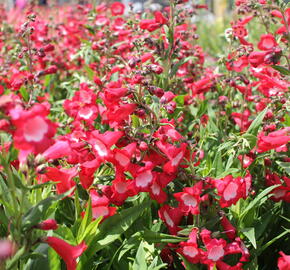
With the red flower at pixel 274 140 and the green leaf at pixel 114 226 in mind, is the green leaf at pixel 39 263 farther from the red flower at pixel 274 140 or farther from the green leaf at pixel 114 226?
the red flower at pixel 274 140

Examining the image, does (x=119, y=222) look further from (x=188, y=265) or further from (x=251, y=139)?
(x=251, y=139)

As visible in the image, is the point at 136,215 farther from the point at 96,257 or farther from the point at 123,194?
the point at 96,257

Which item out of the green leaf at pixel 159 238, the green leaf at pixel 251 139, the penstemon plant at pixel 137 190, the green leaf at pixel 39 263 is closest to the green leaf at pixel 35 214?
the penstemon plant at pixel 137 190

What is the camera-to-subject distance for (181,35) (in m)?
3.62

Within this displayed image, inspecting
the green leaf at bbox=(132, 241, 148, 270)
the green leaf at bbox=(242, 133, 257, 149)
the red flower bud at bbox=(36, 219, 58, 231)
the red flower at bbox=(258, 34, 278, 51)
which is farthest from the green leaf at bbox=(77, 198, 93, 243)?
the red flower at bbox=(258, 34, 278, 51)

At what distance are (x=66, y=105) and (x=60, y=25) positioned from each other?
8.18 feet

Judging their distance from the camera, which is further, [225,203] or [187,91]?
[187,91]

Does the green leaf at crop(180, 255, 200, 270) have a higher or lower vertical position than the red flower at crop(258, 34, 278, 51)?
lower

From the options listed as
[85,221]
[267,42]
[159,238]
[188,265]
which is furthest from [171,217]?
[267,42]

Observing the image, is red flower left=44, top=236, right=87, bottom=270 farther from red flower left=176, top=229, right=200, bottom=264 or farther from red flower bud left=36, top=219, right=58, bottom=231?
red flower left=176, top=229, right=200, bottom=264

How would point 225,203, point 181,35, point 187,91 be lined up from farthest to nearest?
point 187,91 < point 181,35 < point 225,203

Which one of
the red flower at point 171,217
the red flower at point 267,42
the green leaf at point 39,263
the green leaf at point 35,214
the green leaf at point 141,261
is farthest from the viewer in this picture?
the red flower at point 267,42

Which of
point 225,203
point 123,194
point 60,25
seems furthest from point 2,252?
point 60,25

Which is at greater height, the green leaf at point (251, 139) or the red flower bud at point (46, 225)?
the red flower bud at point (46, 225)
